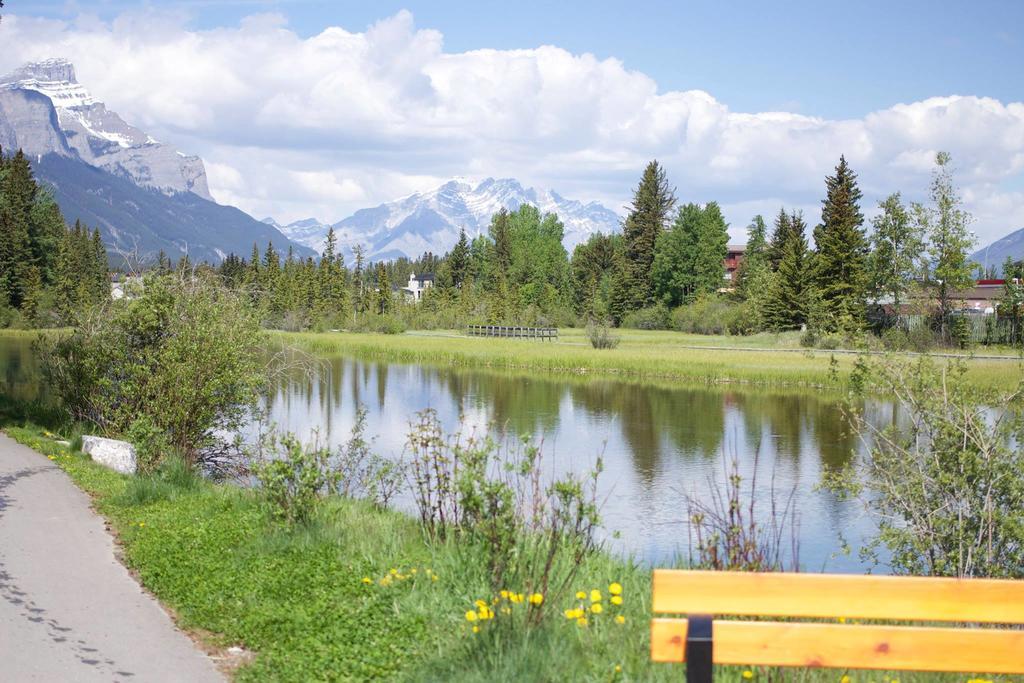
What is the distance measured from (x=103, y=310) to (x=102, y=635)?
1035 cm

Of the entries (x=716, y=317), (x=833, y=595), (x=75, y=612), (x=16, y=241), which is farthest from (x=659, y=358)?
(x=16, y=241)

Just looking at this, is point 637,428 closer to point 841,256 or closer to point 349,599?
point 349,599

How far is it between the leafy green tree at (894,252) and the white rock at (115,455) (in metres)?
47.2

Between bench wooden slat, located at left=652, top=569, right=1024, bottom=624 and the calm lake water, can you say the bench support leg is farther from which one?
the calm lake water

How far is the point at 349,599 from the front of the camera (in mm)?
6871

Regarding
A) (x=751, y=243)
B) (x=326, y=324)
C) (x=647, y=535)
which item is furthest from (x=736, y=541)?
(x=751, y=243)

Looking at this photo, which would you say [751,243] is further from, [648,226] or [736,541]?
[736,541]

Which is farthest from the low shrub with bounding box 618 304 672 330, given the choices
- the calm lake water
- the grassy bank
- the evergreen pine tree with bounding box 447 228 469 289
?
the calm lake water

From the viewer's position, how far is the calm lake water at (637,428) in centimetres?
1414

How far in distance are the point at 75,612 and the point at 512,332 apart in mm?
65213

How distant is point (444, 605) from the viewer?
21.4 feet

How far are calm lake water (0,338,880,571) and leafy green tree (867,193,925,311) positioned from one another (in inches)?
789

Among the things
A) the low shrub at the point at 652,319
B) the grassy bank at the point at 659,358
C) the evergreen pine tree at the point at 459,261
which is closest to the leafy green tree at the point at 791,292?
the grassy bank at the point at 659,358

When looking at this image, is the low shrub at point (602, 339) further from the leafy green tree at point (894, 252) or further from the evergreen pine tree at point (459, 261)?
the evergreen pine tree at point (459, 261)
